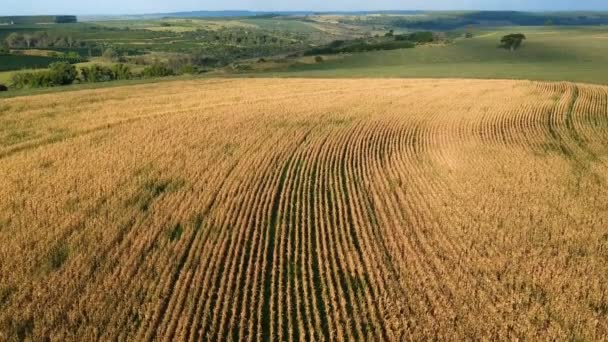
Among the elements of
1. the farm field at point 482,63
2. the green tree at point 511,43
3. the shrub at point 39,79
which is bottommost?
the shrub at point 39,79

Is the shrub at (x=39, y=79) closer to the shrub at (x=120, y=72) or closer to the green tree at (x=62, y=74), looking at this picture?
the green tree at (x=62, y=74)

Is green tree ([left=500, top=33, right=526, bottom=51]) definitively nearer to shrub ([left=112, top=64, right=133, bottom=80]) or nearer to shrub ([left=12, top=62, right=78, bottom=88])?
shrub ([left=112, top=64, right=133, bottom=80])

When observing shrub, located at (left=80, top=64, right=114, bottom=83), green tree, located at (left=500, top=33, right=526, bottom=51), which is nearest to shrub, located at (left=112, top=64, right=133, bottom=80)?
shrub, located at (left=80, top=64, right=114, bottom=83)

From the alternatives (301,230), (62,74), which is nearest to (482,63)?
(62,74)

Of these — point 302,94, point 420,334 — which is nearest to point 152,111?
point 302,94

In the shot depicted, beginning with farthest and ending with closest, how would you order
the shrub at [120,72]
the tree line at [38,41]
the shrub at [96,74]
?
the tree line at [38,41] → the shrub at [120,72] → the shrub at [96,74]

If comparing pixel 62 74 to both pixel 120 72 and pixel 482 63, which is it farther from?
pixel 482 63

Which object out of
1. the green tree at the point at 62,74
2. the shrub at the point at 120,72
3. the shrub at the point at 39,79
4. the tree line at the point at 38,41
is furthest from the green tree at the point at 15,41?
the shrub at the point at 39,79

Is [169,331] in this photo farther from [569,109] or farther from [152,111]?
[569,109]
